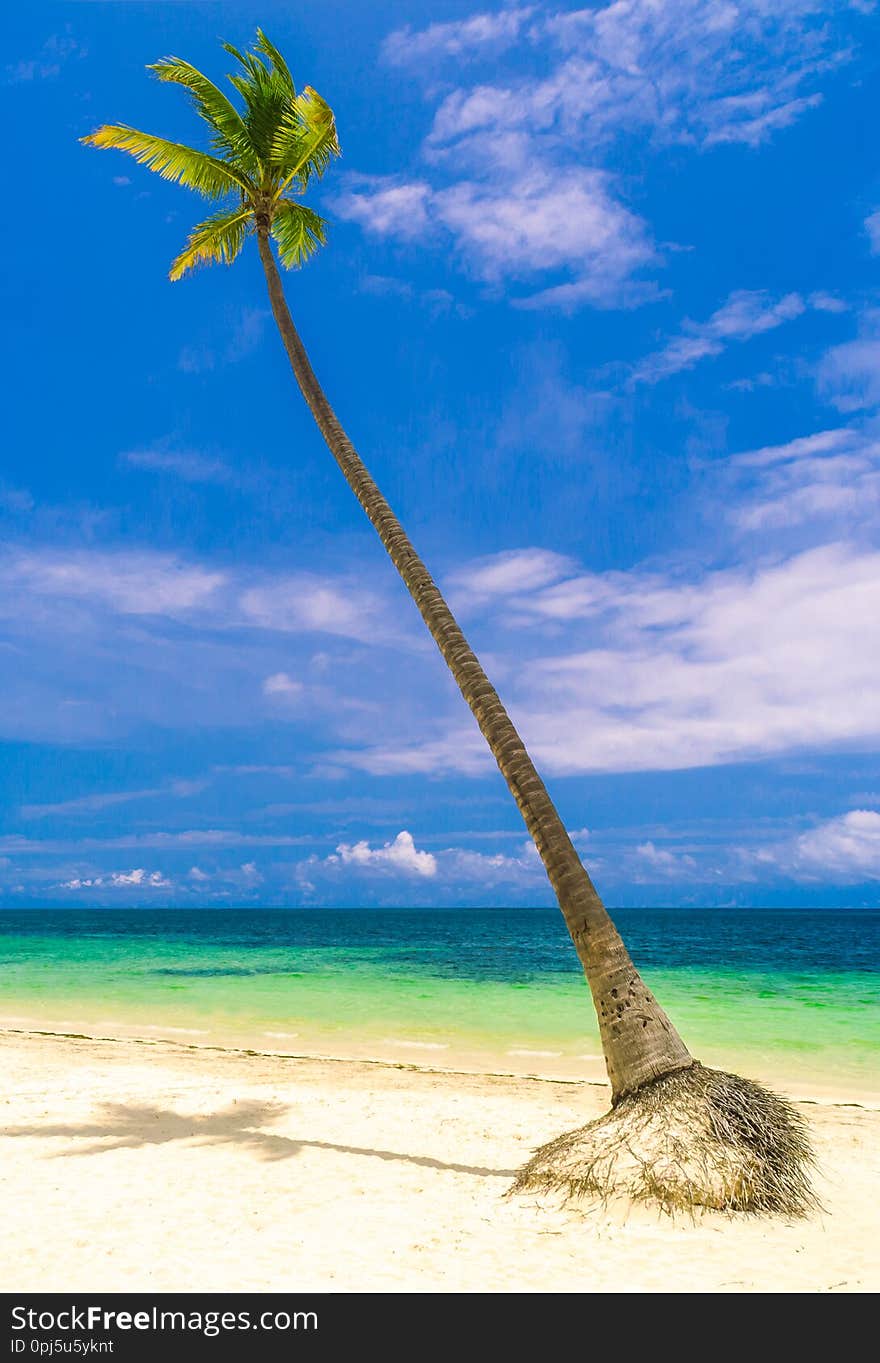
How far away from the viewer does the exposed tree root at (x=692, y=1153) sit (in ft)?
21.1

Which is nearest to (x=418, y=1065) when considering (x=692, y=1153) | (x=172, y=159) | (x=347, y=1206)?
(x=347, y=1206)

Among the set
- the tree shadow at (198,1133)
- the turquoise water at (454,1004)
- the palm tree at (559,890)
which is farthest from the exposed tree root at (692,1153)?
the turquoise water at (454,1004)

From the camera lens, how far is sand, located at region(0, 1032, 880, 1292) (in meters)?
5.43

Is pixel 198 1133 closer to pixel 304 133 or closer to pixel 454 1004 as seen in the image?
pixel 304 133

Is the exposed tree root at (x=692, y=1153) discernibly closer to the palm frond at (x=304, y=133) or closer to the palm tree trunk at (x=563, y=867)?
the palm tree trunk at (x=563, y=867)

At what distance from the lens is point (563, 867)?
7859 millimetres

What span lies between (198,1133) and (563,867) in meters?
5.25

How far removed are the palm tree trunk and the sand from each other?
1.26 m

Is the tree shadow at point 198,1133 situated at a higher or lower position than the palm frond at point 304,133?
lower

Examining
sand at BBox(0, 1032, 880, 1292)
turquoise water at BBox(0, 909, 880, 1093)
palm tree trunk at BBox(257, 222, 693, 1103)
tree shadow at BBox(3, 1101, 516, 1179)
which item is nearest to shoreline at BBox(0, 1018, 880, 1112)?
Answer: turquoise water at BBox(0, 909, 880, 1093)

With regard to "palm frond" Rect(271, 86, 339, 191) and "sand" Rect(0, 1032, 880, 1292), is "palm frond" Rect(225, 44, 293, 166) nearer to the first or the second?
"palm frond" Rect(271, 86, 339, 191)

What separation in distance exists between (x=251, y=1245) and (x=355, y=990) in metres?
23.4

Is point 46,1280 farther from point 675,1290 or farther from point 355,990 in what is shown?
point 355,990

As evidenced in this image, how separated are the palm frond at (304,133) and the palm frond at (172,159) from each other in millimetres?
640
